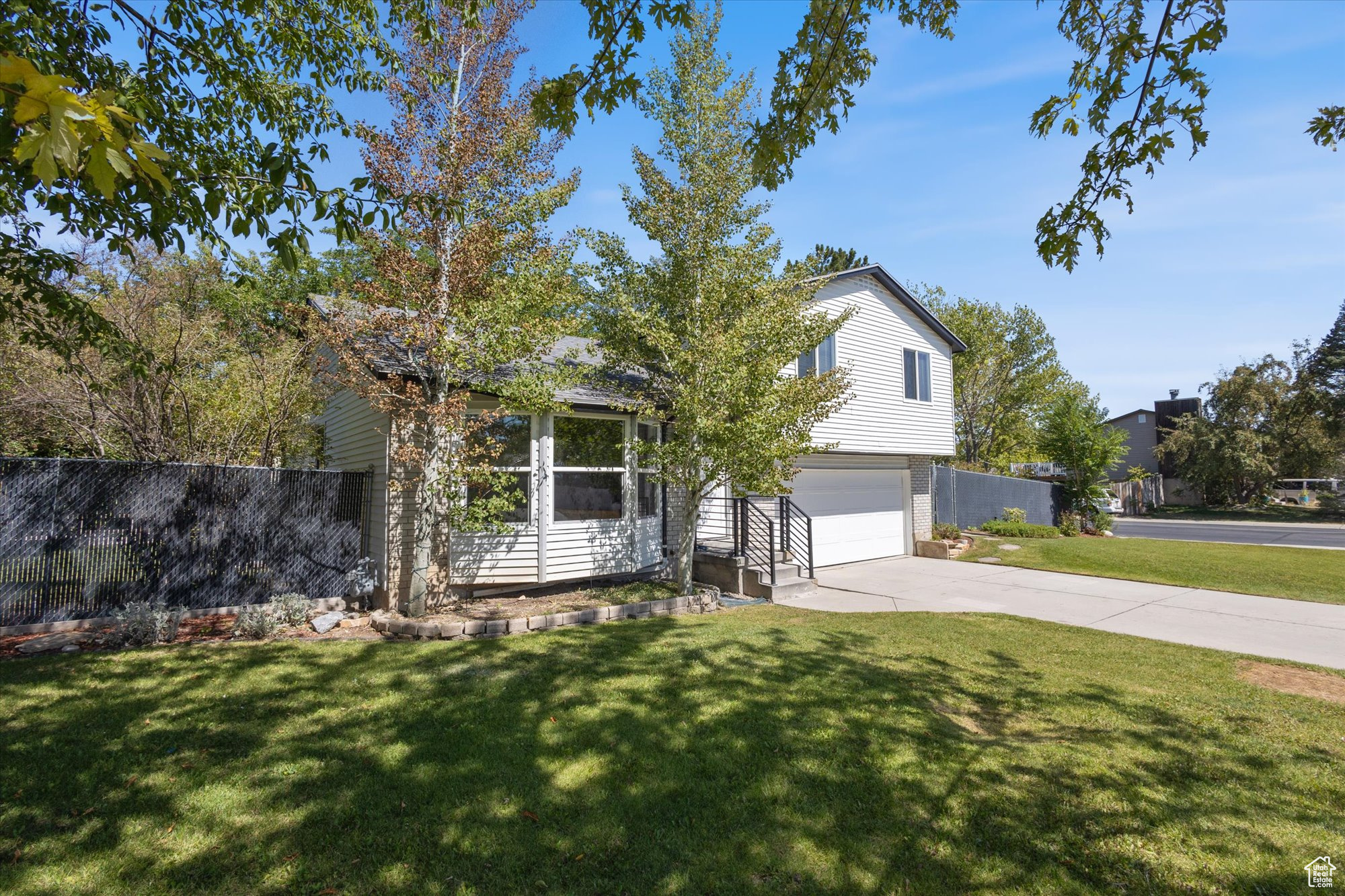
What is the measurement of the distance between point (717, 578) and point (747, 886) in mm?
7811

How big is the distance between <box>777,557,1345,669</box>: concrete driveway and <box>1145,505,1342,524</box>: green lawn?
2492 centimetres

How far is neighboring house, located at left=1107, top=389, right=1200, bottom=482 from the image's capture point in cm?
4097

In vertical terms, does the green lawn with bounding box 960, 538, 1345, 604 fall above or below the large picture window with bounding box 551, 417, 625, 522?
below

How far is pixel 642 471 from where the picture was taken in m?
10.3

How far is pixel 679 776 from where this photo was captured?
3.73 metres

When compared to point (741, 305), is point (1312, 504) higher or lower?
lower

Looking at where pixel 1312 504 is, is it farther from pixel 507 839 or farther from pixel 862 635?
pixel 507 839

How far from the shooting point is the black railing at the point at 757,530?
10.7m

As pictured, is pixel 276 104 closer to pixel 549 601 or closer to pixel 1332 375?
pixel 549 601

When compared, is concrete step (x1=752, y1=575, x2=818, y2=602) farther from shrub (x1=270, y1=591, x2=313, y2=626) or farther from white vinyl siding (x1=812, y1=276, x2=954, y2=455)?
shrub (x1=270, y1=591, x2=313, y2=626)

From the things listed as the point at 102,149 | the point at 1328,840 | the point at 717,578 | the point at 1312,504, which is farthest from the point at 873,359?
the point at 1312,504

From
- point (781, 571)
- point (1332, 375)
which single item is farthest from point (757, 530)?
point (1332, 375)

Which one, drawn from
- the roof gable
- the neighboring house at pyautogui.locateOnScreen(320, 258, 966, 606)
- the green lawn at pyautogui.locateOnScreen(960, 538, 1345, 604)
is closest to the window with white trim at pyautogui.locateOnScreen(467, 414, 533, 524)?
the neighboring house at pyautogui.locateOnScreen(320, 258, 966, 606)

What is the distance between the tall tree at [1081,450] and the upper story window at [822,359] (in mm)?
13361
